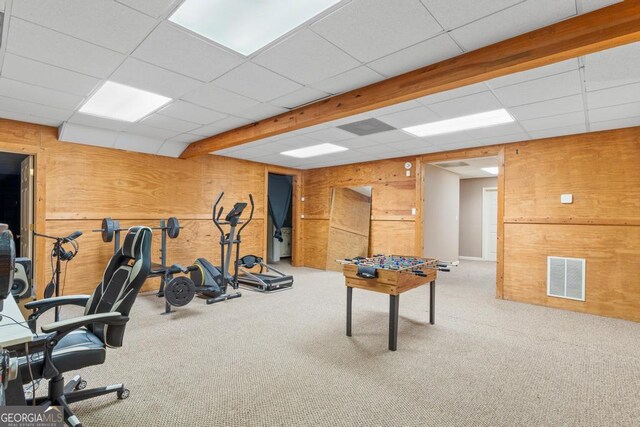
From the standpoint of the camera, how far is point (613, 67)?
7.97 ft

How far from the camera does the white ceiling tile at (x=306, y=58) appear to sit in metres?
2.19

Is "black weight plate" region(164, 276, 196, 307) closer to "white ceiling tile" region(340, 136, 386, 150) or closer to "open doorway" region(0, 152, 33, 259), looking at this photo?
"open doorway" region(0, 152, 33, 259)

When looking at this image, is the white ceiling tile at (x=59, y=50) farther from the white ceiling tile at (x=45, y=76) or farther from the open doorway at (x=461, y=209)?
the open doorway at (x=461, y=209)

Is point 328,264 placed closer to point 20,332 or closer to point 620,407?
point 620,407

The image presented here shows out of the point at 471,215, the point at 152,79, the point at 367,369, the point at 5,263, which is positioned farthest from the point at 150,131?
the point at 471,215

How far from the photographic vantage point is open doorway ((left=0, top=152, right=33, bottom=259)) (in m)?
4.27

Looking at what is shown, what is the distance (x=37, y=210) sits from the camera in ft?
13.8

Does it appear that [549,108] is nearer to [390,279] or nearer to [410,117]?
[410,117]

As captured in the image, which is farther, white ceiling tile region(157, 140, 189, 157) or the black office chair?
white ceiling tile region(157, 140, 189, 157)

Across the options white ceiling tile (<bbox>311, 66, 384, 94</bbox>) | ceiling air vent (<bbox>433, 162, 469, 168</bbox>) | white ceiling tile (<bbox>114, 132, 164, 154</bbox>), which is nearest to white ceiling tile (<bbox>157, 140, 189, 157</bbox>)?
white ceiling tile (<bbox>114, 132, 164, 154</bbox>)

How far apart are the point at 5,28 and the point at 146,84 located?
95 centimetres

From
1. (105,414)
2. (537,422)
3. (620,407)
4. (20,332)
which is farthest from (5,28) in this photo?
(620,407)

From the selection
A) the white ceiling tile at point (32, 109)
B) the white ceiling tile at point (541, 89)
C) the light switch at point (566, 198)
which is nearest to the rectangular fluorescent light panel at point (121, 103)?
the white ceiling tile at point (32, 109)

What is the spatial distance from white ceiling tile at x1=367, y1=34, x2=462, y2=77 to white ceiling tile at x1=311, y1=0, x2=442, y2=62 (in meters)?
0.08
